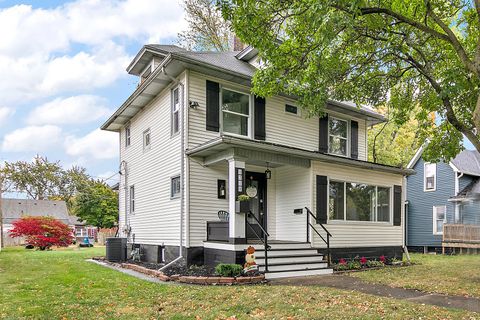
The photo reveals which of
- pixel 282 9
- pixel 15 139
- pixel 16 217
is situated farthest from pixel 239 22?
pixel 15 139

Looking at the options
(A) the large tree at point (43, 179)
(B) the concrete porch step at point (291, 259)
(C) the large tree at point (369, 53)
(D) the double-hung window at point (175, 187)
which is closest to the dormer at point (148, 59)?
(D) the double-hung window at point (175, 187)

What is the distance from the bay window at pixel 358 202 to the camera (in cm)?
1251

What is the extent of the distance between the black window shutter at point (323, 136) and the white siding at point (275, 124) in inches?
5.5

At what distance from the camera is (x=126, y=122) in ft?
53.7

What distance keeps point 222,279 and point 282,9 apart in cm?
584

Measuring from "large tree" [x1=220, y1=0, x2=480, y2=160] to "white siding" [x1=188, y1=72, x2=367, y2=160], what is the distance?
2412mm

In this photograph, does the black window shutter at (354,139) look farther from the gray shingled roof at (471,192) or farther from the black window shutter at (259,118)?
the gray shingled roof at (471,192)

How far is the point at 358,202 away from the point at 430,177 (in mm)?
11416

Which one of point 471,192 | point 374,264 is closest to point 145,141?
point 374,264

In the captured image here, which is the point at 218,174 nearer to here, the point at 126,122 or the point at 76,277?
the point at 76,277

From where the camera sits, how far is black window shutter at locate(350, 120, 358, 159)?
15.0 m

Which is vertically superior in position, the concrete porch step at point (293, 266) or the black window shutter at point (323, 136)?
the black window shutter at point (323, 136)

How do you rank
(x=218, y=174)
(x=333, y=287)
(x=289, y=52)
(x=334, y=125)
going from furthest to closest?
(x=334, y=125) → (x=218, y=174) → (x=289, y=52) → (x=333, y=287)

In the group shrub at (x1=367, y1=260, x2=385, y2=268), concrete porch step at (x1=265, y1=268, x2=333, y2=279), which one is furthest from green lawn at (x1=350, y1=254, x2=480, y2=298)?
concrete porch step at (x1=265, y1=268, x2=333, y2=279)
